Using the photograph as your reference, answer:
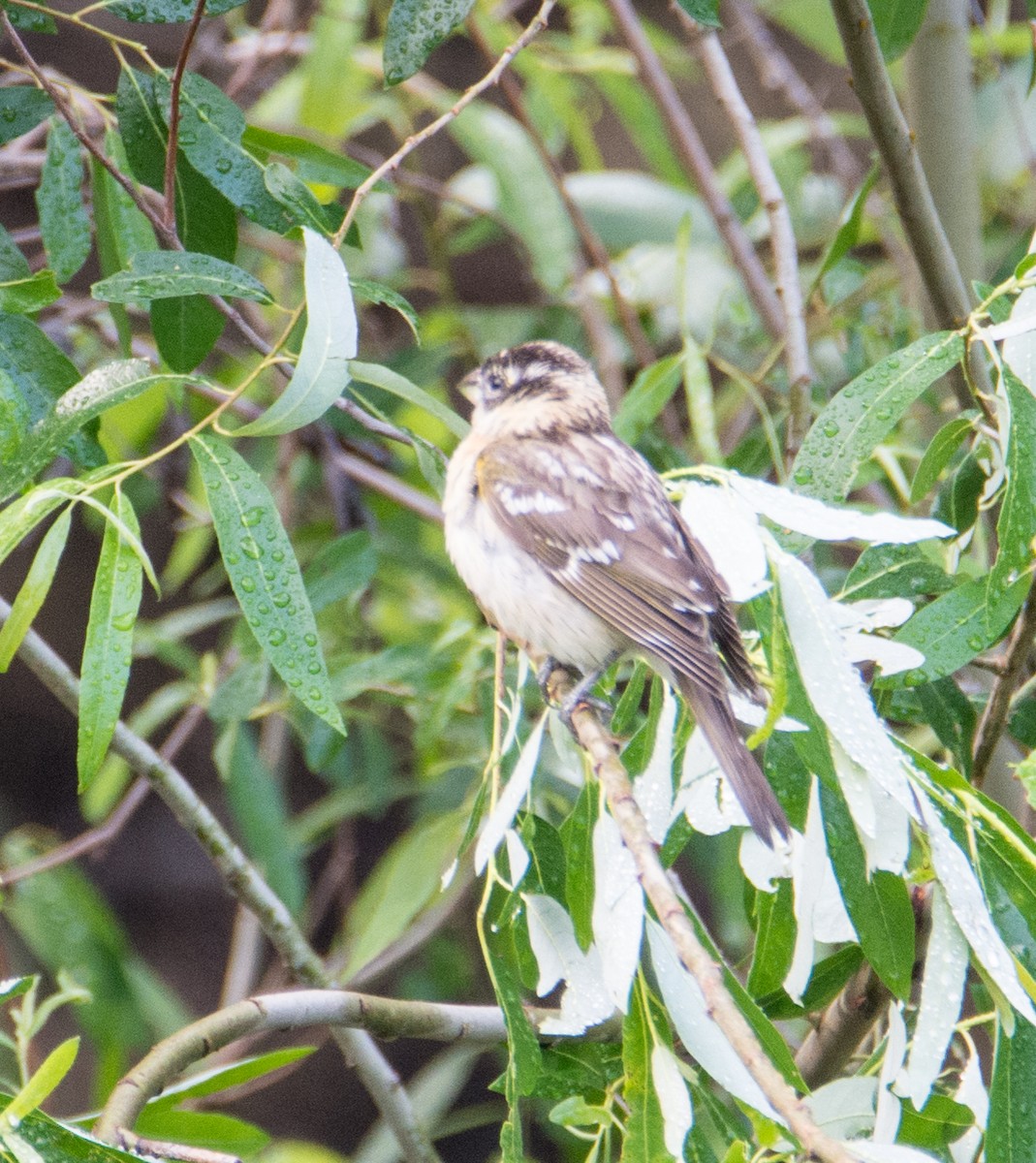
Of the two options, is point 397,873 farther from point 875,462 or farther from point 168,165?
point 168,165

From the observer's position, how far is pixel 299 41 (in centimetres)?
469

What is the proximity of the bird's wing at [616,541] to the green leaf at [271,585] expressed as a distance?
2.26 ft

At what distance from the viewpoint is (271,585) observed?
6.24ft

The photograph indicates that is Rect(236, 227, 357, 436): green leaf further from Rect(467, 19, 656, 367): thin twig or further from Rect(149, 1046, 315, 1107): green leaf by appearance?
Rect(467, 19, 656, 367): thin twig

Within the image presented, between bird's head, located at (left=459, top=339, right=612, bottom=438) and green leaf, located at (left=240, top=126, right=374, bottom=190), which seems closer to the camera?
green leaf, located at (left=240, top=126, right=374, bottom=190)

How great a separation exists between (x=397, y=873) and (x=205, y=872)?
11.2 ft

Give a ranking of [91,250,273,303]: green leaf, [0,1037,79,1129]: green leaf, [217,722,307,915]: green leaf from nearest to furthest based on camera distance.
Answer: [0,1037,79,1129]: green leaf
[91,250,273,303]: green leaf
[217,722,307,915]: green leaf

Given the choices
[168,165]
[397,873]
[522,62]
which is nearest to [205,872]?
[397,873]

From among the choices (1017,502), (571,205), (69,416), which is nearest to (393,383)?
(69,416)

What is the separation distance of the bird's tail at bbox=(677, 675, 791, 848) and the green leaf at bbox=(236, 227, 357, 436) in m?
0.76

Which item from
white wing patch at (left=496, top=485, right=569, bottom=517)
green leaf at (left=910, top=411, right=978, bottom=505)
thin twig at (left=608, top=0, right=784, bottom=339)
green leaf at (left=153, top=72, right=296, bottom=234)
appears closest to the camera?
green leaf at (left=910, top=411, right=978, bottom=505)

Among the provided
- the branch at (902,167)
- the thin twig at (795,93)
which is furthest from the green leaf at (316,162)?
the thin twig at (795,93)

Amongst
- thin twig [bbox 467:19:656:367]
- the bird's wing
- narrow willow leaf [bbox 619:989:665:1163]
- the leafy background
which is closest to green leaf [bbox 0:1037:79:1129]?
the leafy background

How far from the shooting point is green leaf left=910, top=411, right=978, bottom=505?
7.20 ft
